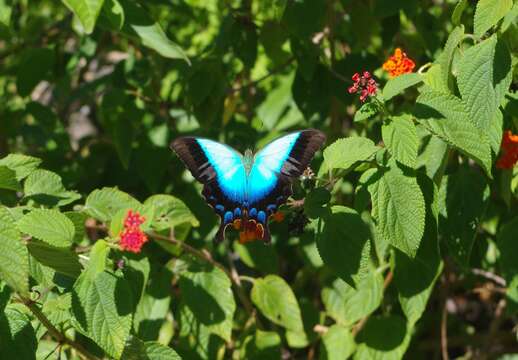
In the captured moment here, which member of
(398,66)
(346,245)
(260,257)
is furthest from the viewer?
(260,257)

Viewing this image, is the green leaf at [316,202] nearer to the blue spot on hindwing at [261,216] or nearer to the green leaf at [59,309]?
the blue spot on hindwing at [261,216]

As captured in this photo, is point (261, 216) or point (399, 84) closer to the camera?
point (399, 84)

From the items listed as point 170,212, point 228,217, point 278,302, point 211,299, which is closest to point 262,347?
point 278,302

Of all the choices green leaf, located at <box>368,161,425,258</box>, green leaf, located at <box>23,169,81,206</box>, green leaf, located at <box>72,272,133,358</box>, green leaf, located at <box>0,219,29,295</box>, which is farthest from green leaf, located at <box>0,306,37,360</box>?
green leaf, located at <box>368,161,425,258</box>

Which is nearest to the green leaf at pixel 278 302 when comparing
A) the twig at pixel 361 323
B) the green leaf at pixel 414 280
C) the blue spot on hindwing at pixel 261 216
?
the twig at pixel 361 323

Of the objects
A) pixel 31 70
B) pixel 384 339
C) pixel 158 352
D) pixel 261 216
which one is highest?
pixel 31 70

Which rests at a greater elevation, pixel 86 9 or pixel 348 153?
pixel 86 9

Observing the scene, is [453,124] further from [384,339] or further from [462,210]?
[384,339]
